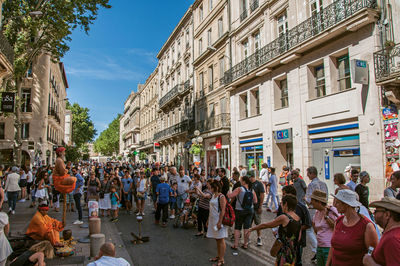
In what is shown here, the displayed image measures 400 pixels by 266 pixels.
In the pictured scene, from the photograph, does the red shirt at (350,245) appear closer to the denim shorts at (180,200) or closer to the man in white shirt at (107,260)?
the man in white shirt at (107,260)

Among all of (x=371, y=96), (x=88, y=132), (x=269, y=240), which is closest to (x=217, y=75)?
(x=371, y=96)

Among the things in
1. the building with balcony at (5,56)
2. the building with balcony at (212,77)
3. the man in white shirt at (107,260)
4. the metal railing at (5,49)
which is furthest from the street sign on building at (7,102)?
the building with balcony at (212,77)

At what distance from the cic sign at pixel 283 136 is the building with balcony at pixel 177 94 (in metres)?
13.8

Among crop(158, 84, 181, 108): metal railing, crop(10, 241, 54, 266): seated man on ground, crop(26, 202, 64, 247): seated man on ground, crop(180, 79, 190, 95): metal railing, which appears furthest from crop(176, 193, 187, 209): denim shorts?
crop(158, 84, 181, 108): metal railing

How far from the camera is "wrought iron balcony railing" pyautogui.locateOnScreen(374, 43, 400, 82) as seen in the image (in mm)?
10734

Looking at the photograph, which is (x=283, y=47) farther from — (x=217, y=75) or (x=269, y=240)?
(x=269, y=240)

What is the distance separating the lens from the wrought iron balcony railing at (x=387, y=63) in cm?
1073

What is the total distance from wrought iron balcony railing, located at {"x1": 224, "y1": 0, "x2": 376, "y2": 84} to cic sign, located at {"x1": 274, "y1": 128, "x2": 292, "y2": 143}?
4501 millimetres

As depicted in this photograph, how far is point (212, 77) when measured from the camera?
90.8 feet

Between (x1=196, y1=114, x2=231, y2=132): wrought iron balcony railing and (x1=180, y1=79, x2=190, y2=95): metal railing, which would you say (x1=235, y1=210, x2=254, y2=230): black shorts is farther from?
(x1=180, y1=79, x2=190, y2=95): metal railing

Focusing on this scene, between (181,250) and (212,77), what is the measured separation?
2261 centimetres

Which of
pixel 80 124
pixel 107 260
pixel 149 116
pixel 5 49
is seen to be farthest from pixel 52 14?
pixel 80 124

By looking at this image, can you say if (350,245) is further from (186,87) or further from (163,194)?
(186,87)

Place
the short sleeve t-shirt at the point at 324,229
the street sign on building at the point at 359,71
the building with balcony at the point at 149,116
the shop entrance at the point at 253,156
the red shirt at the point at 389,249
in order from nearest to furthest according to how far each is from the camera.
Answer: the red shirt at the point at 389,249 < the short sleeve t-shirt at the point at 324,229 < the street sign on building at the point at 359,71 < the shop entrance at the point at 253,156 < the building with balcony at the point at 149,116
